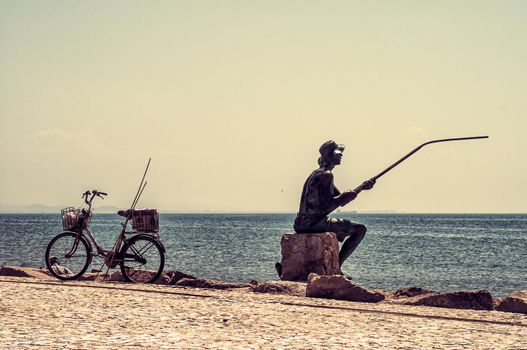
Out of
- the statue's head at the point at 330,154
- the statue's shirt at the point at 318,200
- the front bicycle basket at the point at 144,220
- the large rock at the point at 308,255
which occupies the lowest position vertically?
the large rock at the point at 308,255

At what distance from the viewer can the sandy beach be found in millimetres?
8695

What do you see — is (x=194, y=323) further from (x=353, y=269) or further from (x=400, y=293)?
(x=353, y=269)

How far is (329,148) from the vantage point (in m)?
15.9

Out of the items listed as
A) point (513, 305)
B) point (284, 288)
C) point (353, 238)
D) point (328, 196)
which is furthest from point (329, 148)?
point (513, 305)

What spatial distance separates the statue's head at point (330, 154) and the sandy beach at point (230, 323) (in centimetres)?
340

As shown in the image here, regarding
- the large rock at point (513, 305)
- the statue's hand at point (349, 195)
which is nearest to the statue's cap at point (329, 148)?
the statue's hand at point (349, 195)

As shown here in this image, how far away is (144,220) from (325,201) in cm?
340

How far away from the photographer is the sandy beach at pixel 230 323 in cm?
870

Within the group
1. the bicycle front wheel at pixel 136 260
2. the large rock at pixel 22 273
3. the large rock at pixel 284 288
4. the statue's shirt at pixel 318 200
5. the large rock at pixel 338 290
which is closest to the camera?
the large rock at pixel 338 290

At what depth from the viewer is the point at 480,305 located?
1275 centimetres

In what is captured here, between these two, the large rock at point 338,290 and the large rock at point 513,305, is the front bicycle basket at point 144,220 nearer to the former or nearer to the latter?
the large rock at point 338,290

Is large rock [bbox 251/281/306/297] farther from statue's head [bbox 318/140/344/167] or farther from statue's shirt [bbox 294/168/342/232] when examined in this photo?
statue's head [bbox 318/140/344/167]

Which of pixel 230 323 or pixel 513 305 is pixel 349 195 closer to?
pixel 513 305

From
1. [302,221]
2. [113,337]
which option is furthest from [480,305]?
[113,337]
